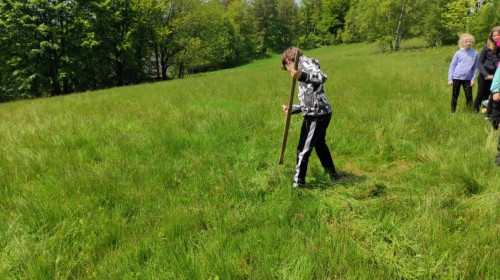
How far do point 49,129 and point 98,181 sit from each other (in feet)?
13.1

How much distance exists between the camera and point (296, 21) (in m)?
71.7

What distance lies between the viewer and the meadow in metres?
2.57

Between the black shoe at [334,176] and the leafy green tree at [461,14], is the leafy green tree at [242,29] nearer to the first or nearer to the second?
the leafy green tree at [461,14]

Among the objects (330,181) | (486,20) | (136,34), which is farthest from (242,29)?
(330,181)

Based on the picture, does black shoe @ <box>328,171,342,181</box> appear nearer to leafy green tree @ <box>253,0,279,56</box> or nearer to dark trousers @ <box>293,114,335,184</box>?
dark trousers @ <box>293,114,335,184</box>

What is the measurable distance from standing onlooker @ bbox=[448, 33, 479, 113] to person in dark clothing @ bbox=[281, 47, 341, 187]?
5213 millimetres

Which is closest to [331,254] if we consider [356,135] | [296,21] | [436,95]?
[356,135]

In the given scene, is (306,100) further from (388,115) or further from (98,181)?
(388,115)

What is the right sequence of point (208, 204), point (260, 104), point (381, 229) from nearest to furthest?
1. point (381, 229)
2. point (208, 204)
3. point (260, 104)

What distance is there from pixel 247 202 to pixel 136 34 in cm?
3945

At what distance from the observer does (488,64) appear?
6684mm

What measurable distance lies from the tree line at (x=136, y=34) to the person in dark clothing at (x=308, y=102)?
31457 millimetres

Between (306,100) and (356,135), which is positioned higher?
(306,100)

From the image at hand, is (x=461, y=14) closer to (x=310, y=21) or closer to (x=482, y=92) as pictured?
(x=482, y=92)
